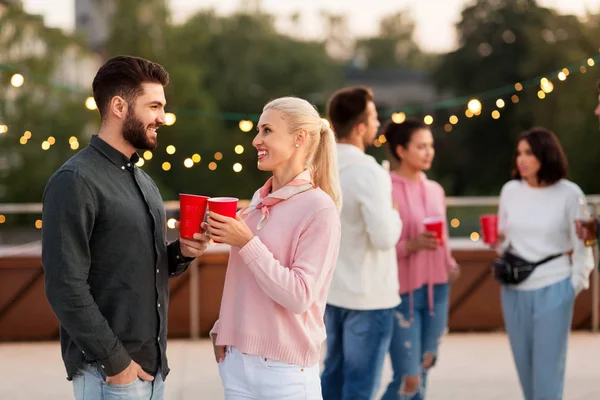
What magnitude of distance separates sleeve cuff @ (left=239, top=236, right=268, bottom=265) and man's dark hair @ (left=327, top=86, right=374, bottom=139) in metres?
1.34

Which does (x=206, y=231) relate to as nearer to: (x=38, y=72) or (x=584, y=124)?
(x=38, y=72)

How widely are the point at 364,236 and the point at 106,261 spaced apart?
1.37 meters

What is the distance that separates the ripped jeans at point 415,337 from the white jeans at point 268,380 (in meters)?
1.40

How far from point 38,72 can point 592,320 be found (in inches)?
748

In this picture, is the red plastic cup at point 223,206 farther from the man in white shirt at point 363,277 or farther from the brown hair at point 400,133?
the brown hair at point 400,133

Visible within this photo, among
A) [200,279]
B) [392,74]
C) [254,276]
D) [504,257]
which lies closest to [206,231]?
[254,276]

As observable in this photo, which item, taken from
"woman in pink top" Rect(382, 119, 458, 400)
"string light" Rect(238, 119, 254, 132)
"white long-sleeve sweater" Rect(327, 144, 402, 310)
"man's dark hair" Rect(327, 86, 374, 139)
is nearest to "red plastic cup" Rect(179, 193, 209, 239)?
"white long-sleeve sweater" Rect(327, 144, 402, 310)

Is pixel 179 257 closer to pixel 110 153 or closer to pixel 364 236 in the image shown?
pixel 110 153

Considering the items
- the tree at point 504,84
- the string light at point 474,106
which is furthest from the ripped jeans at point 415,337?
the tree at point 504,84

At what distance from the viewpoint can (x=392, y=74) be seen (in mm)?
62344

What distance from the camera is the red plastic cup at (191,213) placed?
2143 millimetres

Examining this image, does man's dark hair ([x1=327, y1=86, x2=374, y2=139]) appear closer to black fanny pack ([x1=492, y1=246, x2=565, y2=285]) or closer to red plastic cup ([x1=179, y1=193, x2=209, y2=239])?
black fanny pack ([x1=492, y1=246, x2=565, y2=285])

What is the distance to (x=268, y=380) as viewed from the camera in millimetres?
2244

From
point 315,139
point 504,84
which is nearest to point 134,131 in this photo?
point 315,139
